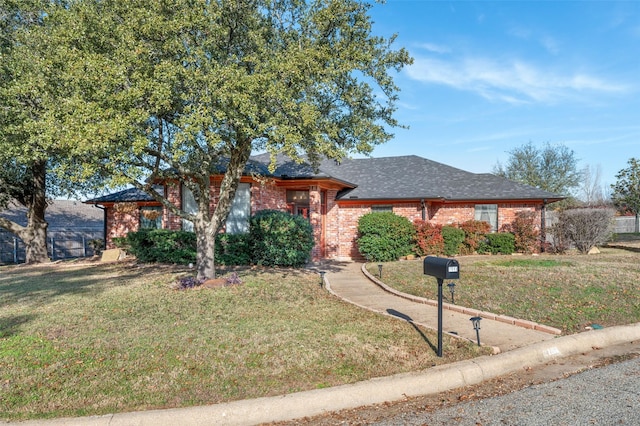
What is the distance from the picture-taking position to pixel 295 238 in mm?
12633

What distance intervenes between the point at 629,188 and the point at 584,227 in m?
11.0

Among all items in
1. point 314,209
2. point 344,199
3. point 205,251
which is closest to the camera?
point 205,251

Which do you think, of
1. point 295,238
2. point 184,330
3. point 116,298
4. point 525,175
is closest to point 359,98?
point 295,238

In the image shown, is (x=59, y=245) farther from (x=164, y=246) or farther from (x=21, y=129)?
(x=21, y=129)

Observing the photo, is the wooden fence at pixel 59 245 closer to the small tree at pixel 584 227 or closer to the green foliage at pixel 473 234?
the green foliage at pixel 473 234

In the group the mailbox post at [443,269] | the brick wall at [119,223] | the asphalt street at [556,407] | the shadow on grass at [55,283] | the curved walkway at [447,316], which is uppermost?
the brick wall at [119,223]

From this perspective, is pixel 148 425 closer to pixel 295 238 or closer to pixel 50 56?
pixel 50 56

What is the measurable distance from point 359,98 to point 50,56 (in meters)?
6.49

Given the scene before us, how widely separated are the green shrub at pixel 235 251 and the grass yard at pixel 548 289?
13.9ft

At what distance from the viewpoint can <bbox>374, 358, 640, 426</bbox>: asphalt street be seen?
3514 mm

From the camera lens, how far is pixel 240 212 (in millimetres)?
A: 14516

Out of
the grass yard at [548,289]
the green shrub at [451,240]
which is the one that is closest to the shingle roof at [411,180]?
the green shrub at [451,240]

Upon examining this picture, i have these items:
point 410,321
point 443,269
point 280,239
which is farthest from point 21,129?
point 443,269

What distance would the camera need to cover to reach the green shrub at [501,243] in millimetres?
16062
